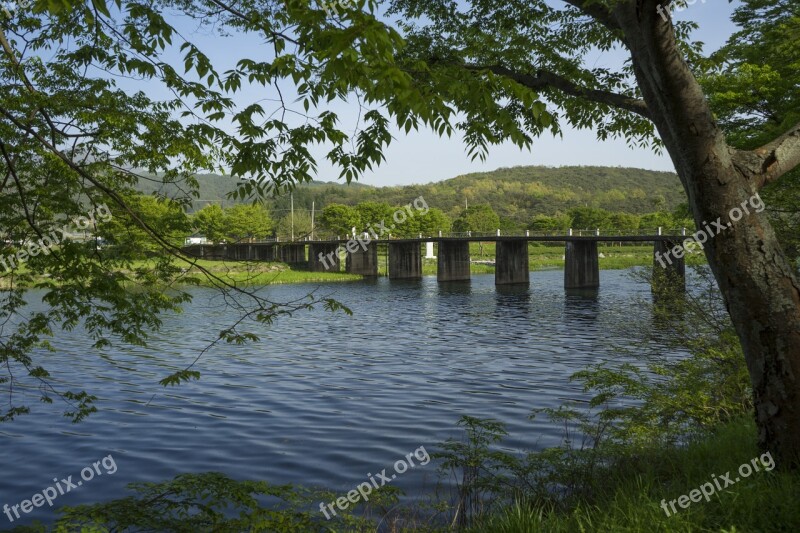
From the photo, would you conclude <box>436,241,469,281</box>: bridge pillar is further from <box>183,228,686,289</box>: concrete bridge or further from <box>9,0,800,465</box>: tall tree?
<box>9,0,800,465</box>: tall tree

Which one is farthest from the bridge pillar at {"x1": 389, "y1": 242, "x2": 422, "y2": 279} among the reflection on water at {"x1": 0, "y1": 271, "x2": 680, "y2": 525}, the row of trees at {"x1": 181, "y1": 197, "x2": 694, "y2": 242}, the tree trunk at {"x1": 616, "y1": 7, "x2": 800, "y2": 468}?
the tree trunk at {"x1": 616, "y1": 7, "x2": 800, "y2": 468}

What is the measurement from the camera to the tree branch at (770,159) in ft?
21.5

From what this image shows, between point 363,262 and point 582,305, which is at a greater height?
point 363,262

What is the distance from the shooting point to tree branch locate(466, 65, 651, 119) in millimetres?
8266

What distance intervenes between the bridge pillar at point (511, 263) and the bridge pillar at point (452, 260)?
337 inches

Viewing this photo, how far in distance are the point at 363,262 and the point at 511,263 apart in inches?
1091

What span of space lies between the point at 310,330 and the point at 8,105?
2838cm

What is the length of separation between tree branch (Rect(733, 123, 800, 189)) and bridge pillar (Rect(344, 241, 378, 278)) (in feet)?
290

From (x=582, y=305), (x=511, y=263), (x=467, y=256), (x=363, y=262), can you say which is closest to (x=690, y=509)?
(x=582, y=305)

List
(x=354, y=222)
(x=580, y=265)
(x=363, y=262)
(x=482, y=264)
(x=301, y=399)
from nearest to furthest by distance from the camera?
(x=301, y=399), (x=580, y=265), (x=363, y=262), (x=354, y=222), (x=482, y=264)

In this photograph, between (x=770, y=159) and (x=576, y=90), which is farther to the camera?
(x=576, y=90)

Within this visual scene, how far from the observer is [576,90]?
30.3 ft

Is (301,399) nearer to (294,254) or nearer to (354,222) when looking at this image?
(294,254)

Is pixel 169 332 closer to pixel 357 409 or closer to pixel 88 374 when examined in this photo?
pixel 88 374
